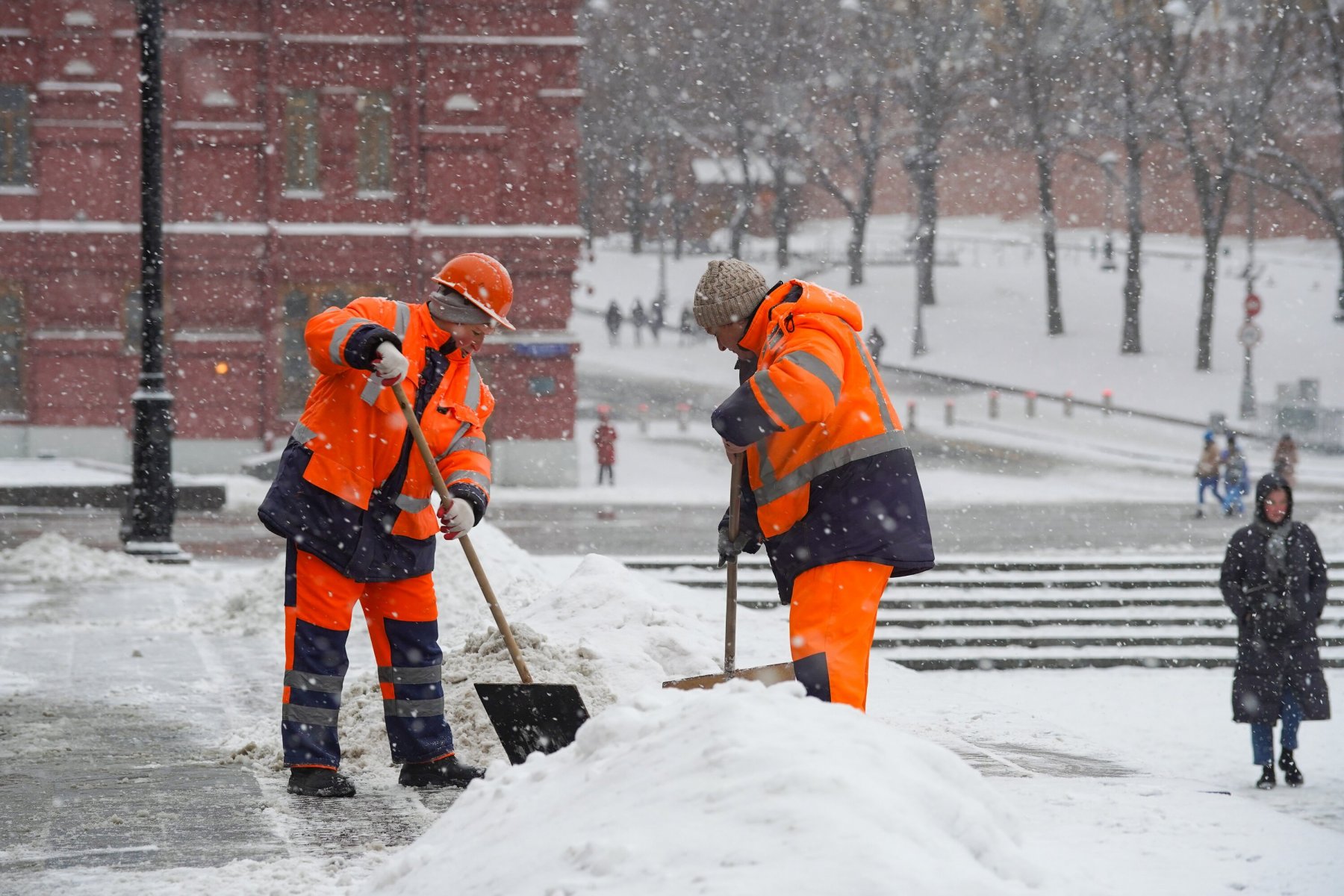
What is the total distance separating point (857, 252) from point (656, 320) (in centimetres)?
637

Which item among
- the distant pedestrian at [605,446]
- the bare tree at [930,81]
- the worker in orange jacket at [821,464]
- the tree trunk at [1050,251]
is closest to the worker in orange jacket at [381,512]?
the worker in orange jacket at [821,464]

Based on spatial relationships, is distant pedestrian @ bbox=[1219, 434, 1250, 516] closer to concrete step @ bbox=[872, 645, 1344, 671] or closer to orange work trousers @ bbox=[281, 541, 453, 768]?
concrete step @ bbox=[872, 645, 1344, 671]

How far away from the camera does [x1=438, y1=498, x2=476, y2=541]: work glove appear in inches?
204

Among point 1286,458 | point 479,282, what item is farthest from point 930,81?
point 479,282

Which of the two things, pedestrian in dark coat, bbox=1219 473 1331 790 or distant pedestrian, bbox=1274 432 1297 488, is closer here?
pedestrian in dark coat, bbox=1219 473 1331 790

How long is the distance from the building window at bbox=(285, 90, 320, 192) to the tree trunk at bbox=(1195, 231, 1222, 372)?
21157mm

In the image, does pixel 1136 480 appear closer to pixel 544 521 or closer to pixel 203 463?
pixel 544 521

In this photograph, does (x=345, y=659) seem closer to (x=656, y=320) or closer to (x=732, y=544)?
(x=732, y=544)

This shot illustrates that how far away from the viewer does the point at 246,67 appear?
2703cm

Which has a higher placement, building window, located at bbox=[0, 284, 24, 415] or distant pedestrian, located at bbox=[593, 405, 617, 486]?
building window, located at bbox=[0, 284, 24, 415]

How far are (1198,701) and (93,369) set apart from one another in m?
21.3

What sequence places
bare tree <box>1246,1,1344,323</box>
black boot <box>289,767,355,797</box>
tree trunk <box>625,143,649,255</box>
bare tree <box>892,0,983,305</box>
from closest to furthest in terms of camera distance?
black boot <box>289,767,355,797</box> → bare tree <box>1246,1,1344,323</box> → bare tree <box>892,0,983,305</box> → tree trunk <box>625,143,649,255</box>

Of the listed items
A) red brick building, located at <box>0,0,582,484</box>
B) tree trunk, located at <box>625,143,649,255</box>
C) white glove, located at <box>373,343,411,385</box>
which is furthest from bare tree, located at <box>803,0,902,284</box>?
A: white glove, located at <box>373,343,411,385</box>

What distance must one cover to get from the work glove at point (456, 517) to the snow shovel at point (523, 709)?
0.03 meters
